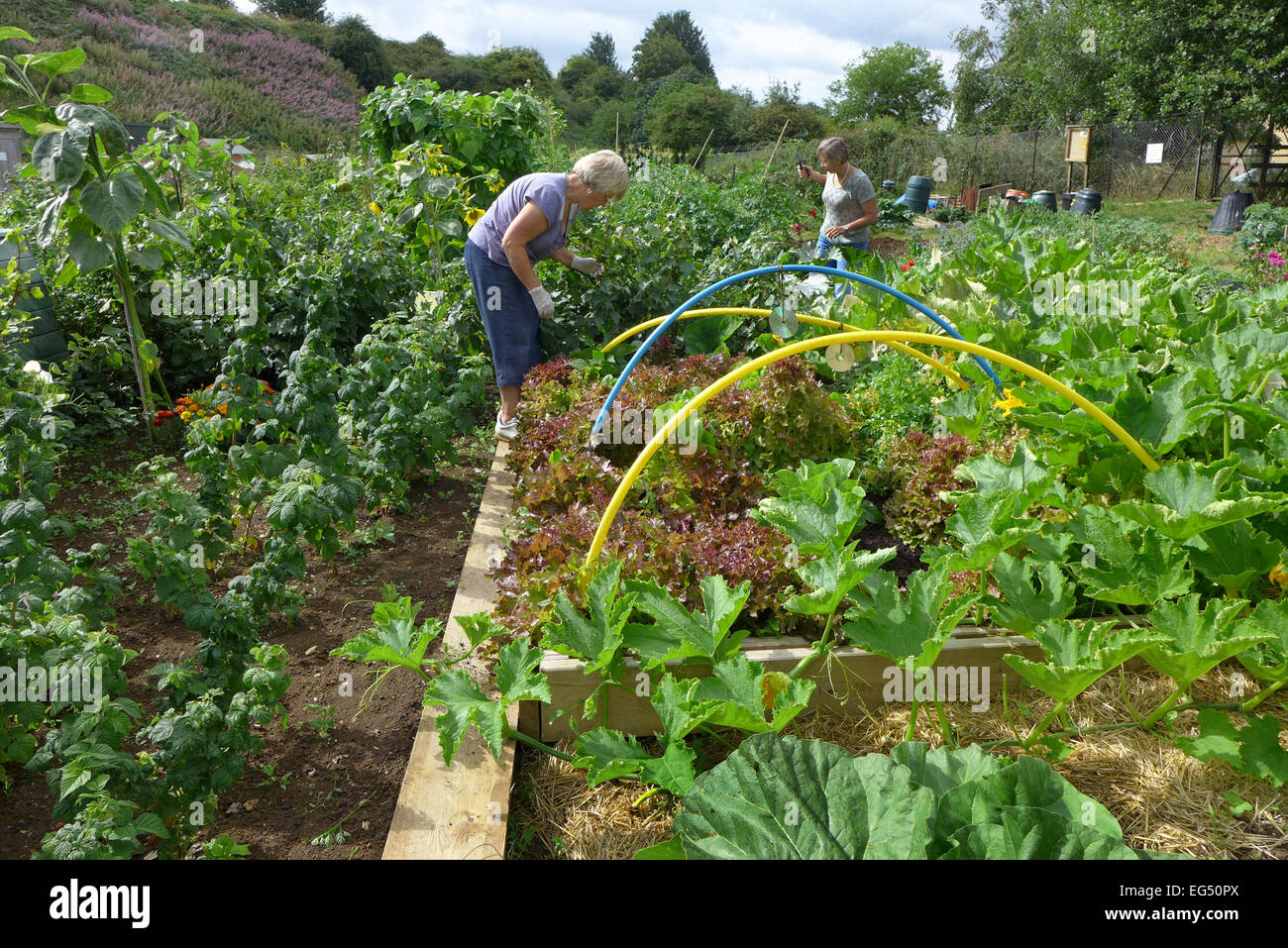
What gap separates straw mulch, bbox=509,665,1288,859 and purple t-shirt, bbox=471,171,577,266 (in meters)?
2.62

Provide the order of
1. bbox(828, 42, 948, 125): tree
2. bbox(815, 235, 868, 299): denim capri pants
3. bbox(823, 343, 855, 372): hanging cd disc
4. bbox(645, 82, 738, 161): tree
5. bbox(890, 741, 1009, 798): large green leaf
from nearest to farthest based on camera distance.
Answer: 1. bbox(890, 741, 1009, 798): large green leaf
2. bbox(823, 343, 855, 372): hanging cd disc
3. bbox(815, 235, 868, 299): denim capri pants
4. bbox(645, 82, 738, 161): tree
5. bbox(828, 42, 948, 125): tree

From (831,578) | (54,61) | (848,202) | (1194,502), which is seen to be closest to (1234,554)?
(1194,502)

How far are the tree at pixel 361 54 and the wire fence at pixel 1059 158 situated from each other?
15094 millimetres

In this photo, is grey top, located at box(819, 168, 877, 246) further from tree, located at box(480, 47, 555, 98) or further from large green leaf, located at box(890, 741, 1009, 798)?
tree, located at box(480, 47, 555, 98)

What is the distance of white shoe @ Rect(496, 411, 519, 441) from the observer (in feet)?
14.4

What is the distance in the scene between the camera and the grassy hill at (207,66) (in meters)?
20.9

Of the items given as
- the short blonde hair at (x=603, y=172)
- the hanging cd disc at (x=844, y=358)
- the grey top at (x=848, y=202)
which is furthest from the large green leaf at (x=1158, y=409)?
the grey top at (x=848, y=202)

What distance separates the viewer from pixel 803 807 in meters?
1.56

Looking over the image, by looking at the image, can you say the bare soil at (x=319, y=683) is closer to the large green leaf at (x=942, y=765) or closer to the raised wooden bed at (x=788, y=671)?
the raised wooden bed at (x=788, y=671)

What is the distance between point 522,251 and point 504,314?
0.48 meters

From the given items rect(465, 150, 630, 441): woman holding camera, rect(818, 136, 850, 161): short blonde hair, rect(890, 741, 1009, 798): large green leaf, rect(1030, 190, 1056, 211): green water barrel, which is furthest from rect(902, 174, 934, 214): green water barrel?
rect(890, 741, 1009, 798): large green leaf

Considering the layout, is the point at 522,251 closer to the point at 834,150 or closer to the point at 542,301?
the point at 542,301
